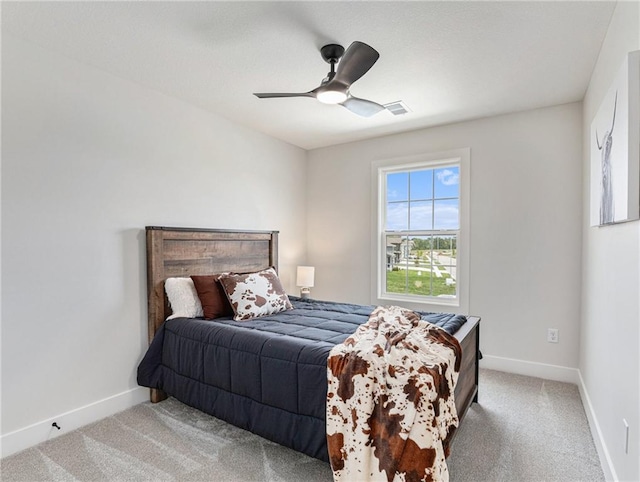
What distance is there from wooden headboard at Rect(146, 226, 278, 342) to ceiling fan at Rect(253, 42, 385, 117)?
167cm

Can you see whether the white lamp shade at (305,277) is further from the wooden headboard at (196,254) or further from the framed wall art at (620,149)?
the framed wall art at (620,149)

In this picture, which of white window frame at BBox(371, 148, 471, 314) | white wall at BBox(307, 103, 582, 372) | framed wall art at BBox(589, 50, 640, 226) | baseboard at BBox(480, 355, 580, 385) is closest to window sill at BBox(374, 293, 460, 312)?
white window frame at BBox(371, 148, 471, 314)

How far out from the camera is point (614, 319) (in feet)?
5.98

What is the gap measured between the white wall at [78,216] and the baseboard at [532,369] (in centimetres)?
312

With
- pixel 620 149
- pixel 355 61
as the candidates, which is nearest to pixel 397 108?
pixel 355 61

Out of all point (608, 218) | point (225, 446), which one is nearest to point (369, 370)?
point (225, 446)

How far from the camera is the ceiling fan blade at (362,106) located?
2.36 meters

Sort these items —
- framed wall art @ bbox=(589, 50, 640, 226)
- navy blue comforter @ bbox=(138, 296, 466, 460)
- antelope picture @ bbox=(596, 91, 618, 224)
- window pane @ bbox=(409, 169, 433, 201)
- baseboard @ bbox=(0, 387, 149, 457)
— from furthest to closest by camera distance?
window pane @ bbox=(409, 169, 433, 201)
baseboard @ bbox=(0, 387, 149, 457)
navy blue comforter @ bbox=(138, 296, 466, 460)
antelope picture @ bbox=(596, 91, 618, 224)
framed wall art @ bbox=(589, 50, 640, 226)

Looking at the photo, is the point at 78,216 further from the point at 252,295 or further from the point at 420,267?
the point at 420,267

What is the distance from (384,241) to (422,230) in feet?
1.56

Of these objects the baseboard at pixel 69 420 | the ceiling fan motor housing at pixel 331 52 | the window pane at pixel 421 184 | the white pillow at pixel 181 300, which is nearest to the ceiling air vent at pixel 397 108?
the window pane at pixel 421 184

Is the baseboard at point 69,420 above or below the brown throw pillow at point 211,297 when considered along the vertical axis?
below

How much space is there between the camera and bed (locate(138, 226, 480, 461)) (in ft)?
6.23

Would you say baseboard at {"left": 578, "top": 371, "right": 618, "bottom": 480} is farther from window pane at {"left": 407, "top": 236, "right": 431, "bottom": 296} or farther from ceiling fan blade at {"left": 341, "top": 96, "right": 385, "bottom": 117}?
ceiling fan blade at {"left": 341, "top": 96, "right": 385, "bottom": 117}
